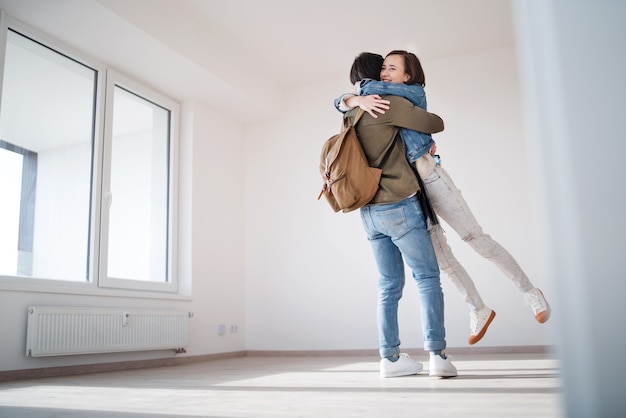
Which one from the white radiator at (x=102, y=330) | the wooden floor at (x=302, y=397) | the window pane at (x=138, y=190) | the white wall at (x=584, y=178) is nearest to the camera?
the white wall at (x=584, y=178)

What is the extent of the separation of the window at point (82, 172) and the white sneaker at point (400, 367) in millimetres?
2104

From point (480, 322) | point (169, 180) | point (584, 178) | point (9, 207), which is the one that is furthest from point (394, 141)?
point (169, 180)

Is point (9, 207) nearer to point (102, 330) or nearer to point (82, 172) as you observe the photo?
point (82, 172)

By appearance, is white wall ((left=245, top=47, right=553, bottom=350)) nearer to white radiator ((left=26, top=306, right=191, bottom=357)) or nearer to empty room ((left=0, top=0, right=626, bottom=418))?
empty room ((left=0, top=0, right=626, bottom=418))

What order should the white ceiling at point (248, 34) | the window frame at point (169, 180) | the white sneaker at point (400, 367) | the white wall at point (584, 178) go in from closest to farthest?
1. the white wall at point (584, 178)
2. the white sneaker at point (400, 367)
3. the white ceiling at point (248, 34)
4. the window frame at point (169, 180)

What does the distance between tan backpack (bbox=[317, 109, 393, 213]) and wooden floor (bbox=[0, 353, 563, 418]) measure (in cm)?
68

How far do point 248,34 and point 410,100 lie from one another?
2.49 metres

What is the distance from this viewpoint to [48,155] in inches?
137

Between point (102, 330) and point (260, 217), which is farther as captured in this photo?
point (260, 217)

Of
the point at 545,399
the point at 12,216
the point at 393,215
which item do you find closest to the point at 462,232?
the point at 393,215

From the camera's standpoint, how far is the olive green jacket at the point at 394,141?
2.12 meters

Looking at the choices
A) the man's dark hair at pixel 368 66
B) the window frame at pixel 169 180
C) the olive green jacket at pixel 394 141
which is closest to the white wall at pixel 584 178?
the olive green jacket at pixel 394 141

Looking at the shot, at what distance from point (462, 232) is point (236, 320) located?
3.13 metres

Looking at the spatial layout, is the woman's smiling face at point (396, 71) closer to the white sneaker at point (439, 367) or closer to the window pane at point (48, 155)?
the white sneaker at point (439, 367)
